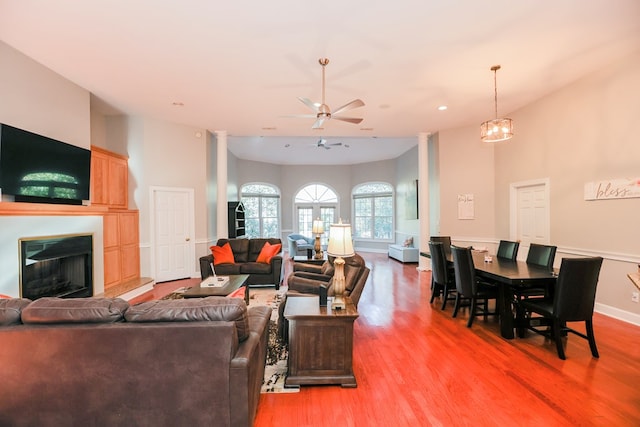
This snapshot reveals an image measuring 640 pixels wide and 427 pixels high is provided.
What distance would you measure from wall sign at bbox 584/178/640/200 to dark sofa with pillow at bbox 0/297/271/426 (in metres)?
4.88

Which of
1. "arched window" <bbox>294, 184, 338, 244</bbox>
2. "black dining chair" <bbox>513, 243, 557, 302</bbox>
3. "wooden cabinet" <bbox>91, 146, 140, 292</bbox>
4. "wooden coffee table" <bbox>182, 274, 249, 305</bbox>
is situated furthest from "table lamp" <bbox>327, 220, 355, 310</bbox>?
"arched window" <bbox>294, 184, 338, 244</bbox>

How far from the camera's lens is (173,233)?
6.07m

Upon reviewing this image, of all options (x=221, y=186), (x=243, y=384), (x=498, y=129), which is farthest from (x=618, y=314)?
(x=221, y=186)

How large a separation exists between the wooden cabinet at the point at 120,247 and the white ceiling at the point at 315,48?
201 centimetres

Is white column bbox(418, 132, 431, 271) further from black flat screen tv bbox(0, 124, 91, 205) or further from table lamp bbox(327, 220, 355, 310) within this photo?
black flat screen tv bbox(0, 124, 91, 205)

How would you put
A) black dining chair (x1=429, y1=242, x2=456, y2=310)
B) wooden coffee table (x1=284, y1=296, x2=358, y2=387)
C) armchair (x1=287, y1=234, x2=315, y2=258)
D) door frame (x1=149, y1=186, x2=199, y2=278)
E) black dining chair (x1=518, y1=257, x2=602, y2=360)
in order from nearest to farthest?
wooden coffee table (x1=284, y1=296, x2=358, y2=387) → black dining chair (x1=518, y1=257, x2=602, y2=360) → black dining chair (x1=429, y1=242, x2=456, y2=310) → door frame (x1=149, y1=186, x2=199, y2=278) → armchair (x1=287, y1=234, x2=315, y2=258)

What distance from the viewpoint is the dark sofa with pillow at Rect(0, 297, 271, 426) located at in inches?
63.7

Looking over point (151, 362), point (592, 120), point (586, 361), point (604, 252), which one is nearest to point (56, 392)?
point (151, 362)

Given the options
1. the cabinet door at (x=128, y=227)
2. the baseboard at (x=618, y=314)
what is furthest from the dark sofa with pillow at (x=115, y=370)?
the baseboard at (x=618, y=314)

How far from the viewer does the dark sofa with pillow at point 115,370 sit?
1.62 metres

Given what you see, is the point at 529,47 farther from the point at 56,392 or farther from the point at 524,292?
the point at 56,392

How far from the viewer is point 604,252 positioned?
3.95m

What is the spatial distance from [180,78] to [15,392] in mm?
3835

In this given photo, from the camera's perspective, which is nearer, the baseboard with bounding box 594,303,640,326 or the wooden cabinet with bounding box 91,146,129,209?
the baseboard with bounding box 594,303,640,326
